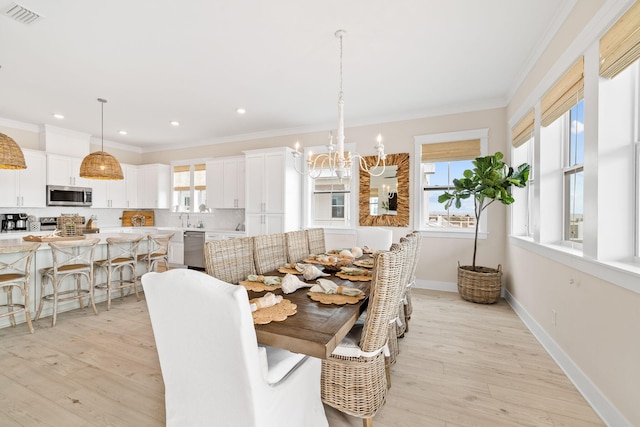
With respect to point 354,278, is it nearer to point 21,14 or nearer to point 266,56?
point 266,56

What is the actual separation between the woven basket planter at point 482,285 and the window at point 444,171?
28.8 inches

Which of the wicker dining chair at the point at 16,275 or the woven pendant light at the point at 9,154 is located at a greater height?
the woven pendant light at the point at 9,154

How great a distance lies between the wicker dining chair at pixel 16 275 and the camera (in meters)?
2.71

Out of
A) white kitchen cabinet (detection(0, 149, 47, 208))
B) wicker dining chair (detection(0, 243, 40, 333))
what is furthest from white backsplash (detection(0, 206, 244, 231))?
wicker dining chair (detection(0, 243, 40, 333))

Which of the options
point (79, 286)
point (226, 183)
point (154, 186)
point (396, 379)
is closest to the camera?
point (396, 379)

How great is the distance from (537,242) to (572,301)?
2.75ft

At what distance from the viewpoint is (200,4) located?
215 cm

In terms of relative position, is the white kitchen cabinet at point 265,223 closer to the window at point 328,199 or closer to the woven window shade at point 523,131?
the window at point 328,199

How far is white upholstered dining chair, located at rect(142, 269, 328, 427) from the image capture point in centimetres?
101

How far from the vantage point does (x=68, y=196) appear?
5.30 m

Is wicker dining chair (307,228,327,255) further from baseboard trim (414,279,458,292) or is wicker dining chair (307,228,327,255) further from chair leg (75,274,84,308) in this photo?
chair leg (75,274,84,308)

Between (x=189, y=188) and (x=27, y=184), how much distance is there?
2.56m

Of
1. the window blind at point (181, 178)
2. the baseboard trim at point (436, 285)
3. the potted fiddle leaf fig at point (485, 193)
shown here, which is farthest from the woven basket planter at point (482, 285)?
the window blind at point (181, 178)

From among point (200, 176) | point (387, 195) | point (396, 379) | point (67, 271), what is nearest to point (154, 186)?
point (200, 176)
